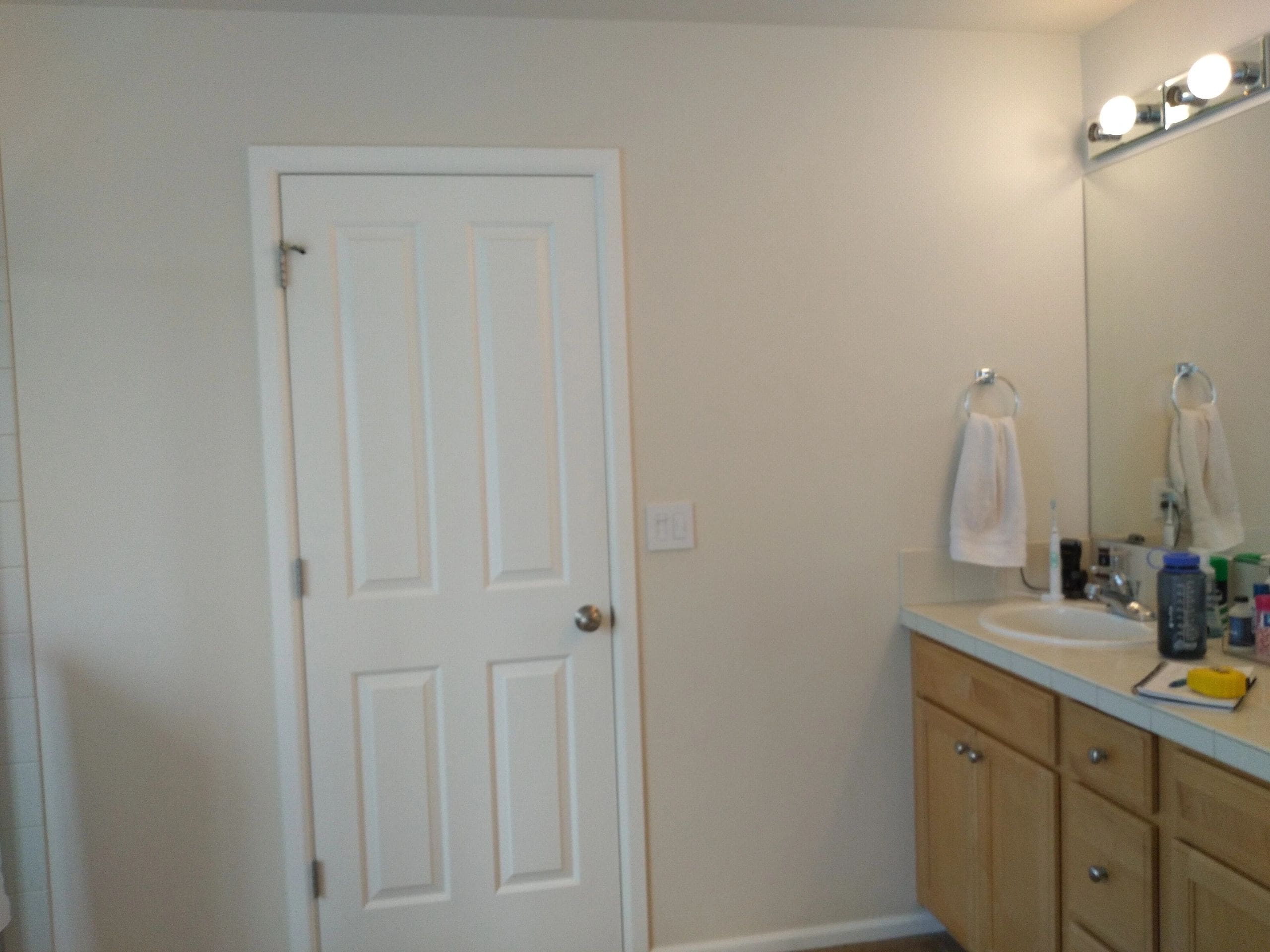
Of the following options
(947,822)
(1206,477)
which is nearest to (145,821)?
(947,822)

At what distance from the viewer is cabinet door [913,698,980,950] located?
6.91 feet

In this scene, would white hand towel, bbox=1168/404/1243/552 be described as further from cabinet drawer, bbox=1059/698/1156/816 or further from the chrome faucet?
cabinet drawer, bbox=1059/698/1156/816

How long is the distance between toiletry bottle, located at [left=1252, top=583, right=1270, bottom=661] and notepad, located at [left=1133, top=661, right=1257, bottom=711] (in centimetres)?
5

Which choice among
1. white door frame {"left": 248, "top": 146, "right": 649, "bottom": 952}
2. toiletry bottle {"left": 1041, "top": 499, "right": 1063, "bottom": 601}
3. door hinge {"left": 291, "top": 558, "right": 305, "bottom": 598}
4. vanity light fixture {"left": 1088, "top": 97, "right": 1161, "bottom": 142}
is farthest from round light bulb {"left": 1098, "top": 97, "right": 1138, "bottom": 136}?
door hinge {"left": 291, "top": 558, "right": 305, "bottom": 598}

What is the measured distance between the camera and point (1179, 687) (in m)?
1.56

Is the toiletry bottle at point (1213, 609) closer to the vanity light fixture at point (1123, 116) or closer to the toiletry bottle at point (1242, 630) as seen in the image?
the toiletry bottle at point (1242, 630)

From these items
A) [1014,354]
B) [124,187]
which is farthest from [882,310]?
[124,187]

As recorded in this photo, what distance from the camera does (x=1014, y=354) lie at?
2.40 metres

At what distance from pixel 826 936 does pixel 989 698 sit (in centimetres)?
85

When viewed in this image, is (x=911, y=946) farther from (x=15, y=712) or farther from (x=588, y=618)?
(x=15, y=712)

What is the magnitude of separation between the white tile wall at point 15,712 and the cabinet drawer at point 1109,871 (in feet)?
7.21

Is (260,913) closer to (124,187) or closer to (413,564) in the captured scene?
(413,564)

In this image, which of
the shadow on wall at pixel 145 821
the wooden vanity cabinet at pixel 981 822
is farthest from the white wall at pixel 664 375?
the wooden vanity cabinet at pixel 981 822

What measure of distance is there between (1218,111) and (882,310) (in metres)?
0.82
